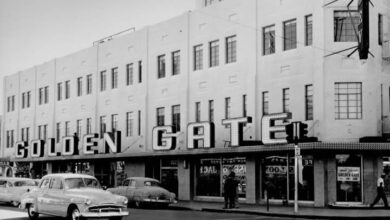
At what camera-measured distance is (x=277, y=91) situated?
31.7 metres

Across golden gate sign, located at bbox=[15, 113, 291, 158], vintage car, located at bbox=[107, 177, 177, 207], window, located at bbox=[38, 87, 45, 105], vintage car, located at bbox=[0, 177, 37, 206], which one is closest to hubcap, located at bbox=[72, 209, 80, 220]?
vintage car, located at bbox=[107, 177, 177, 207]

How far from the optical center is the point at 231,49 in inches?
1380

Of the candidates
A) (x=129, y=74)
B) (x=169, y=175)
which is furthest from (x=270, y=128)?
(x=129, y=74)

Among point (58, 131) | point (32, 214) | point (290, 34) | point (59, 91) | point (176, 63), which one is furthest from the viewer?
point (59, 91)

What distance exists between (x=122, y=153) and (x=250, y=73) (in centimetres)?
1145

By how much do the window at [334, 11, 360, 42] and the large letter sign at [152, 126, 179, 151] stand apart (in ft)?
36.6

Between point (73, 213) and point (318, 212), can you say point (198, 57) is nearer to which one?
point (318, 212)

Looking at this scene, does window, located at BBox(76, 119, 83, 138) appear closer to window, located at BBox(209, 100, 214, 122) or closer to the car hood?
window, located at BBox(209, 100, 214, 122)

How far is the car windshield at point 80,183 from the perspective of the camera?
2123 cm

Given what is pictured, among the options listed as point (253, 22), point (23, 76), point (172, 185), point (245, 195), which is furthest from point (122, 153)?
point (23, 76)

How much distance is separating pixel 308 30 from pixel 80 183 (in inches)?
585

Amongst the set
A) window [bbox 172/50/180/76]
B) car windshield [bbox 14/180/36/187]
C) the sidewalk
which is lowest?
the sidewalk

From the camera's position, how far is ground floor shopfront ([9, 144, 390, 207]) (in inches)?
1146

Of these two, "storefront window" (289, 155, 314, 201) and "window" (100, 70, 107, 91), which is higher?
"window" (100, 70, 107, 91)
